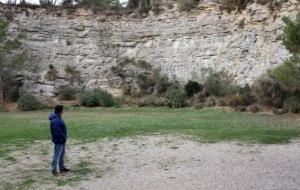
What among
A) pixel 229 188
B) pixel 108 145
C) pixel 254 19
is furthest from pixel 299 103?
pixel 229 188

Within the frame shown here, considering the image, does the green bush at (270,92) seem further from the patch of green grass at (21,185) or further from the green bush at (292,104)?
the patch of green grass at (21,185)

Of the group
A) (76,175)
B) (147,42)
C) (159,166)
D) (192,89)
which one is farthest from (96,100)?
(76,175)

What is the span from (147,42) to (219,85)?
7477 millimetres

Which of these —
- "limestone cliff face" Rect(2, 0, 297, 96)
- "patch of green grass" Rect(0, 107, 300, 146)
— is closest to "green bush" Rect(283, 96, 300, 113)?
"patch of green grass" Rect(0, 107, 300, 146)

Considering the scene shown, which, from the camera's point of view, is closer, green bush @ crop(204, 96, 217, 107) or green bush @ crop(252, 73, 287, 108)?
green bush @ crop(252, 73, 287, 108)

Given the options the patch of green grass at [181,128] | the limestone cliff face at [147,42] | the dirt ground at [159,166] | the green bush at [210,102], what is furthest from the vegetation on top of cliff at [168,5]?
the dirt ground at [159,166]

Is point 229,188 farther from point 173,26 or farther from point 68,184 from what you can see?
point 173,26

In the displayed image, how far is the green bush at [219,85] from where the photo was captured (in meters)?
28.6

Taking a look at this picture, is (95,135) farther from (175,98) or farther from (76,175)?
(175,98)

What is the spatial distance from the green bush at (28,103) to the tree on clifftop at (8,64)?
2.58 meters

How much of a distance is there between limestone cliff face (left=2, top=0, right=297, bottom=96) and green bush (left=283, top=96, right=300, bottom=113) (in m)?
5.32

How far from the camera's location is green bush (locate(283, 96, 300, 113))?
2289 cm

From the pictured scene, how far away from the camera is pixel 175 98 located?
93.1 ft

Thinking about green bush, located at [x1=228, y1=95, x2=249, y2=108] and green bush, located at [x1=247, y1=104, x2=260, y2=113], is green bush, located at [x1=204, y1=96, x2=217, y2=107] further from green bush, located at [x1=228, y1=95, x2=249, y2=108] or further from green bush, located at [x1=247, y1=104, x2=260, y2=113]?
green bush, located at [x1=247, y1=104, x2=260, y2=113]
